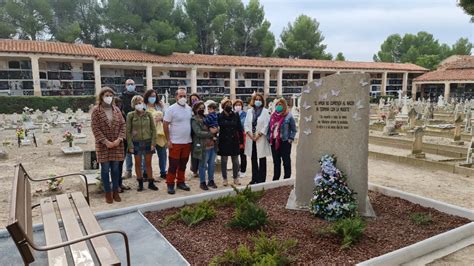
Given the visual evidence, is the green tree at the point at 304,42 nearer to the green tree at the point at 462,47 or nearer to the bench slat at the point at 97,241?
the green tree at the point at 462,47

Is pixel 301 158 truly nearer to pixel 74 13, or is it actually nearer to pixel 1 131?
pixel 1 131

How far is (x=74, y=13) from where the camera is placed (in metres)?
37.3

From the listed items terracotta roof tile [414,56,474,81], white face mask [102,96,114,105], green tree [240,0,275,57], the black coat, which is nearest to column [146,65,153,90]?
green tree [240,0,275,57]

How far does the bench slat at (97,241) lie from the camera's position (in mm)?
2188

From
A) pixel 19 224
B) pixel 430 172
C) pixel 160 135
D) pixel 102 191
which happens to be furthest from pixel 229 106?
pixel 430 172

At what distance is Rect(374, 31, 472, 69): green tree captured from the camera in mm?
51375

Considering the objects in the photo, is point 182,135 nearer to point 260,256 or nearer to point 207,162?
point 207,162

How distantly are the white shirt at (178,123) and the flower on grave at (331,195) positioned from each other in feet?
7.24

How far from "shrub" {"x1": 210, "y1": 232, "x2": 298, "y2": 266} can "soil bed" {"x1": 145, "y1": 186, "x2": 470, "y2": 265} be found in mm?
146

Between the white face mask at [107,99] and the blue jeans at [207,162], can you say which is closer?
the white face mask at [107,99]

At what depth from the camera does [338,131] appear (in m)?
4.19

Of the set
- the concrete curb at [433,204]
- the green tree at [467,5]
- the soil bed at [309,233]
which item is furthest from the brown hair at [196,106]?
the green tree at [467,5]

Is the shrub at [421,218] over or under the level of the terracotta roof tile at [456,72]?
under

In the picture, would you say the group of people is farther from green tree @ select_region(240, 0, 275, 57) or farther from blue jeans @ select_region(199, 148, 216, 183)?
green tree @ select_region(240, 0, 275, 57)
